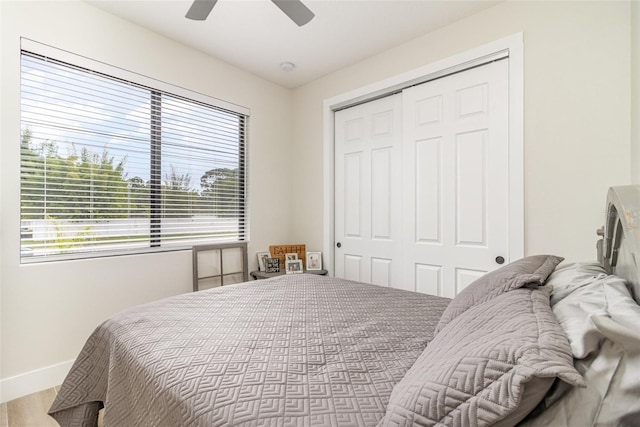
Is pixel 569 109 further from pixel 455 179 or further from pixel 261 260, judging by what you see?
pixel 261 260

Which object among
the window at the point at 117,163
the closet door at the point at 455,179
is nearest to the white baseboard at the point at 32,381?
the window at the point at 117,163

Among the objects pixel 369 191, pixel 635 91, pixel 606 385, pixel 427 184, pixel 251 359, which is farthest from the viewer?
pixel 369 191

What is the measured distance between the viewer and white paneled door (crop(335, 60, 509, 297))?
2.37 metres

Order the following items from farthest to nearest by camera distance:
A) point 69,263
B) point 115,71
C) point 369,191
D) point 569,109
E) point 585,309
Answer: point 369,191 < point 115,71 < point 69,263 < point 569,109 < point 585,309

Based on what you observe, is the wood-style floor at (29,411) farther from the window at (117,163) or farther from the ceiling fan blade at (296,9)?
the ceiling fan blade at (296,9)

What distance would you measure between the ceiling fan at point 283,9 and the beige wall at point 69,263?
3.68ft

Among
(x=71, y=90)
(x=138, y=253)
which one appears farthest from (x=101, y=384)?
(x=71, y=90)

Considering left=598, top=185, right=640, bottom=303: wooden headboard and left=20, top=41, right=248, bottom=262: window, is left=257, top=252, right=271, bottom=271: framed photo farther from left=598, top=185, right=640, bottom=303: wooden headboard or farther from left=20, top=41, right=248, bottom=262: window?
left=598, top=185, right=640, bottom=303: wooden headboard

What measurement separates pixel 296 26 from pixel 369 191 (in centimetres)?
162

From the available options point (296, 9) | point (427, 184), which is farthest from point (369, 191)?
point (296, 9)

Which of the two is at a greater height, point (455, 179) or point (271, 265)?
point (455, 179)

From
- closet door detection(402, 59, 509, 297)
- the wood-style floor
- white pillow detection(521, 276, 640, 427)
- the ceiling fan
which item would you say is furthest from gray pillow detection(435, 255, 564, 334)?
the wood-style floor

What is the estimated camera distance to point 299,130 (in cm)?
381

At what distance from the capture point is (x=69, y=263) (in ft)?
7.38
